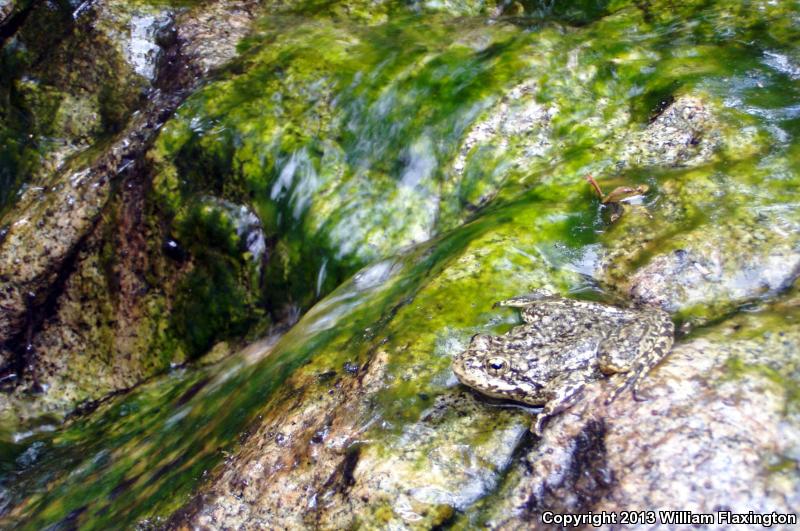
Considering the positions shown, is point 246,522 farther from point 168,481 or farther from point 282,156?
point 282,156

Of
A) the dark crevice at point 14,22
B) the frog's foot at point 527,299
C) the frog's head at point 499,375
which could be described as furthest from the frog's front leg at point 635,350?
the dark crevice at point 14,22

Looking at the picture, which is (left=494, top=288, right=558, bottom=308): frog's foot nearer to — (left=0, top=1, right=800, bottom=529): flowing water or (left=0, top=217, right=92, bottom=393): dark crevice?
(left=0, top=1, right=800, bottom=529): flowing water

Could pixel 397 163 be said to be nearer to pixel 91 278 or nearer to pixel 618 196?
pixel 618 196

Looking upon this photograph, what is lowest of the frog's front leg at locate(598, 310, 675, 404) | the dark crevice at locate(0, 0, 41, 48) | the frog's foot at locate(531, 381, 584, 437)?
the frog's foot at locate(531, 381, 584, 437)

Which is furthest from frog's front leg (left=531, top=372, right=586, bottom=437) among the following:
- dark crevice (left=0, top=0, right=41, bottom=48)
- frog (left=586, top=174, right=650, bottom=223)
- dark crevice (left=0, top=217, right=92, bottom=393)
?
dark crevice (left=0, top=0, right=41, bottom=48)

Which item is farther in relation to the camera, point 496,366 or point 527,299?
point 527,299

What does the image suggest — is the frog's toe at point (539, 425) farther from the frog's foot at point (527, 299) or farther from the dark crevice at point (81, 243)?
the dark crevice at point (81, 243)

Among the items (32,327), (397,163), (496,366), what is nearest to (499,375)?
(496,366)
